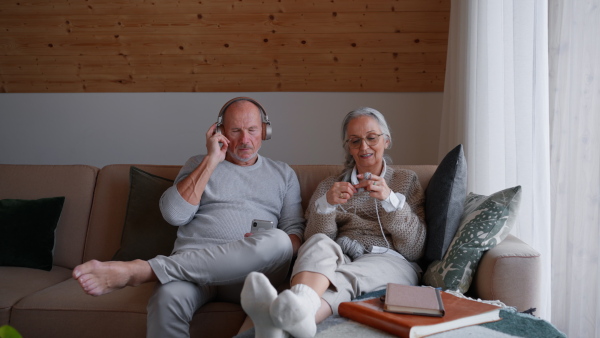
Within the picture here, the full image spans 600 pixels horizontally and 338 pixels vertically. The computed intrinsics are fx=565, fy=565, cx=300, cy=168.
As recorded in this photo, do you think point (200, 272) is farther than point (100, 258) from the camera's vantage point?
No

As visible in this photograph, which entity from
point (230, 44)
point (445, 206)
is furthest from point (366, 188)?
point (230, 44)

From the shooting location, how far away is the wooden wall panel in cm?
326

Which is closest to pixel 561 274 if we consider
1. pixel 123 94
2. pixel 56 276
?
pixel 56 276

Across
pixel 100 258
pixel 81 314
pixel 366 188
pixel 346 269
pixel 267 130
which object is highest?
pixel 267 130

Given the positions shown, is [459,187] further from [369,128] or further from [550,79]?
[550,79]

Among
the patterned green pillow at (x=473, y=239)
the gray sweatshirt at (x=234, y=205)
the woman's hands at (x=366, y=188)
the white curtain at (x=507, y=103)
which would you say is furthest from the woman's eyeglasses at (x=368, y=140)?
the white curtain at (x=507, y=103)

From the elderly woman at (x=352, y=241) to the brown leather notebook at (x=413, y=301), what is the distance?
0.19m

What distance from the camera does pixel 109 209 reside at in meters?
2.50

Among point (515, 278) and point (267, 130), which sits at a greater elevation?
point (267, 130)

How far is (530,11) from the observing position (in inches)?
86.8

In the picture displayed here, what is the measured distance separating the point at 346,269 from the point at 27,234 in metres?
1.47

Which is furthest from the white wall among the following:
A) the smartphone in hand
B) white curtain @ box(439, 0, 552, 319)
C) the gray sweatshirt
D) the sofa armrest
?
the sofa armrest

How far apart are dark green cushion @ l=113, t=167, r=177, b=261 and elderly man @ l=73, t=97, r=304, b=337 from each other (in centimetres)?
16

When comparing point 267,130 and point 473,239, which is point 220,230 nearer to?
point 267,130
